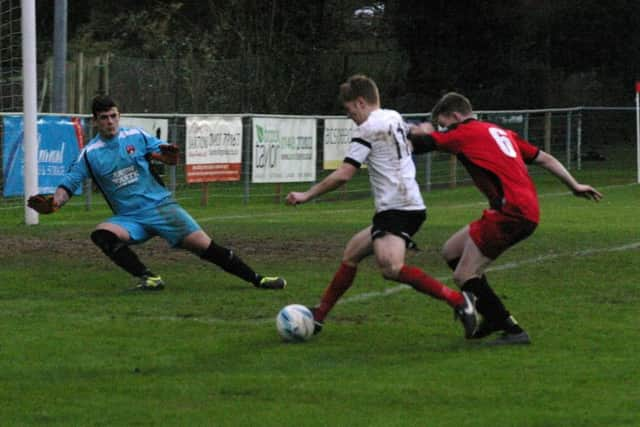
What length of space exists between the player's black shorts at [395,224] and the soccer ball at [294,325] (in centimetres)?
67

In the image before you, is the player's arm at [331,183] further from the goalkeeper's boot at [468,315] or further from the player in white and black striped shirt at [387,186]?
the goalkeeper's boot at [468,315]

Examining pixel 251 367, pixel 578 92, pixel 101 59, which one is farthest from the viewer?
Result: pixel 578 92

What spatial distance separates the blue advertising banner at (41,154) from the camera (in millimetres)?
19984

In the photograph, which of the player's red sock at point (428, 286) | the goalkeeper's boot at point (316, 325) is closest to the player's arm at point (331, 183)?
the player's red sock at point (428, 286)

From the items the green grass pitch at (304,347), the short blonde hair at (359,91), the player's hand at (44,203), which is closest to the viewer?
the green grass pitch at (304,347)

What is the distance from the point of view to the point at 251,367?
7891mm

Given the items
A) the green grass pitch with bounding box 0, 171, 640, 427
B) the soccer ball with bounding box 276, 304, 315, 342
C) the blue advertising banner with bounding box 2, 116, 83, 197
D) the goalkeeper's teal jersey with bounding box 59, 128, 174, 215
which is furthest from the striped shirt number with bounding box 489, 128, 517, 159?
the blue advertising banner with bounding box 2, 116, 83, 197

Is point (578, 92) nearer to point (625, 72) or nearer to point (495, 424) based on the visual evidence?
point (625, 72)

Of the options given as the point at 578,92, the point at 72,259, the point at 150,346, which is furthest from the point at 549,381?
the point at 578,92

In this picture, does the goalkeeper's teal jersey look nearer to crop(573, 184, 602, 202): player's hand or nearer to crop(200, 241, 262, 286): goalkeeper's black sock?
crop(200, 241, 262, 286): goalkeeper's black sock

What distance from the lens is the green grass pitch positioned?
6.70 m

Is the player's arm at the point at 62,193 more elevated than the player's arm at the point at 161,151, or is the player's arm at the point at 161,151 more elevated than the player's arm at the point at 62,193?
the player's arm at the point at 161,151

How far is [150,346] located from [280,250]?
6.28m

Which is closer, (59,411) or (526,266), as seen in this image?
(59,411)
